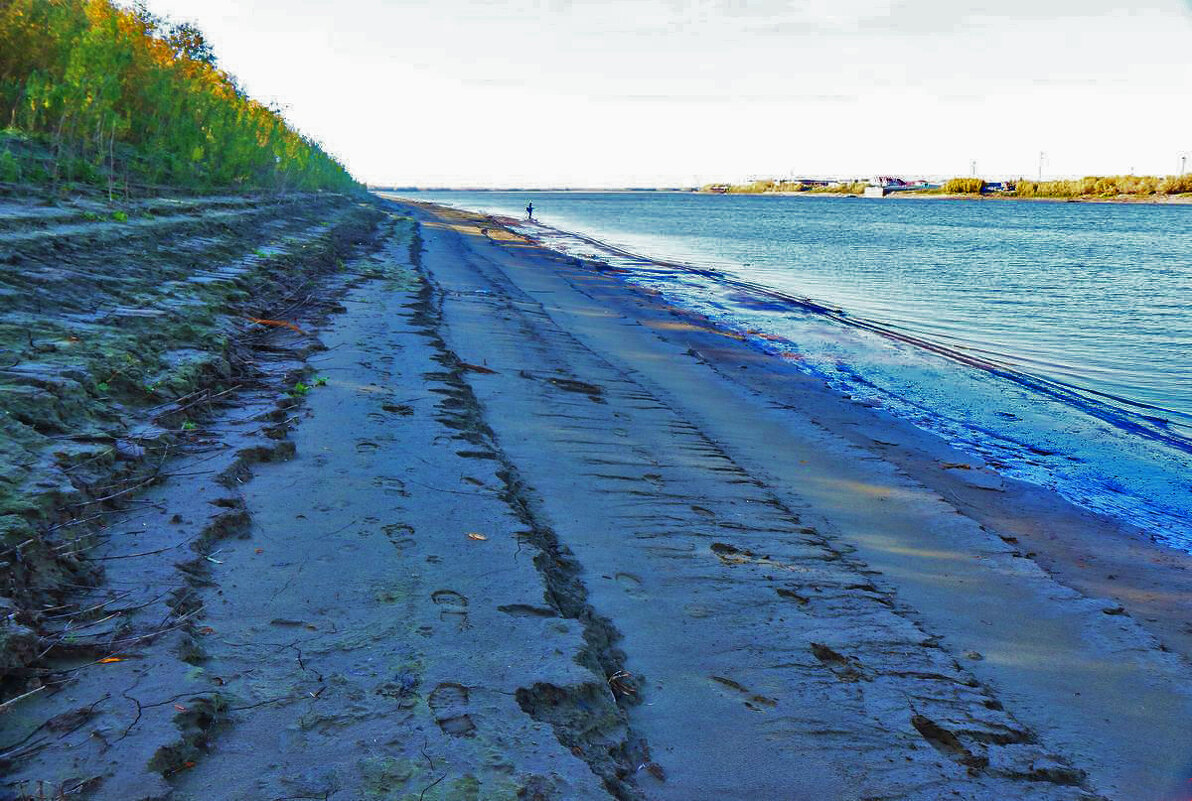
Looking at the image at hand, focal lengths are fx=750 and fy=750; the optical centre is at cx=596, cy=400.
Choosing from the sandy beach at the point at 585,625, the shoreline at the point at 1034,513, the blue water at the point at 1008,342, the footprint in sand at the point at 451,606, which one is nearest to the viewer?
the sandy beach at the point at 585,625


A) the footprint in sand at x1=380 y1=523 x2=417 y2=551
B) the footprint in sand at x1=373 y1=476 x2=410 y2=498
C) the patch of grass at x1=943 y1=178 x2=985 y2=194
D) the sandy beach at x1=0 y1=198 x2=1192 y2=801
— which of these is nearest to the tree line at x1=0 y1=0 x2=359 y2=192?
the sandy beach at x1=0 y1=198 x2=1192 y2=801

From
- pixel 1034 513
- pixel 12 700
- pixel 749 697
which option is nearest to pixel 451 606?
pixel 749 697

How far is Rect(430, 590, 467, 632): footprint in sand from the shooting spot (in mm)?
3151

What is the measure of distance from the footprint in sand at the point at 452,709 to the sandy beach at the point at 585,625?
1 centimetres

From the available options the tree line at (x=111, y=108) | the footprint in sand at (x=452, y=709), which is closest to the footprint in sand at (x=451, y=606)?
the footprint in sand at (x=452, y=709)

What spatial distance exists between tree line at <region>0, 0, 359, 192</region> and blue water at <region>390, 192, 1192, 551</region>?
35.2ft

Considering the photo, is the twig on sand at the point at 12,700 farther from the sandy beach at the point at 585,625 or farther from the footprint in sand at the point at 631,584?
the footprint in sand at the point at 631,584

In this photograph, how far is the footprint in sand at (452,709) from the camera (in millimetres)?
2483

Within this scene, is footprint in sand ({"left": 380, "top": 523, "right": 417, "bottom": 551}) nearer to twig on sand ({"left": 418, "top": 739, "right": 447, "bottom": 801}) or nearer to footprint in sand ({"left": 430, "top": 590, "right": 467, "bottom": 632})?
footprint in sand ({"left": 430, "top": 590, "right": 467, "bottom": 632})

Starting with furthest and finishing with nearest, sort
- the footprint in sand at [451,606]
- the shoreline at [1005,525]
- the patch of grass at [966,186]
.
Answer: the patch of grass at [966,186] → the shoreline at [1005,525] → the footprint in sand at [451,606]

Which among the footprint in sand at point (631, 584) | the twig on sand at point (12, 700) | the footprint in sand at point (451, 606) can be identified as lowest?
the footprint in sand at point (631, 584)

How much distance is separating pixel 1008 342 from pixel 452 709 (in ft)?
47.5

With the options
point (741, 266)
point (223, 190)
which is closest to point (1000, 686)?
point (223, 190)

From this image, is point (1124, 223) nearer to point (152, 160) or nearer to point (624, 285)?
point (624, 285)
